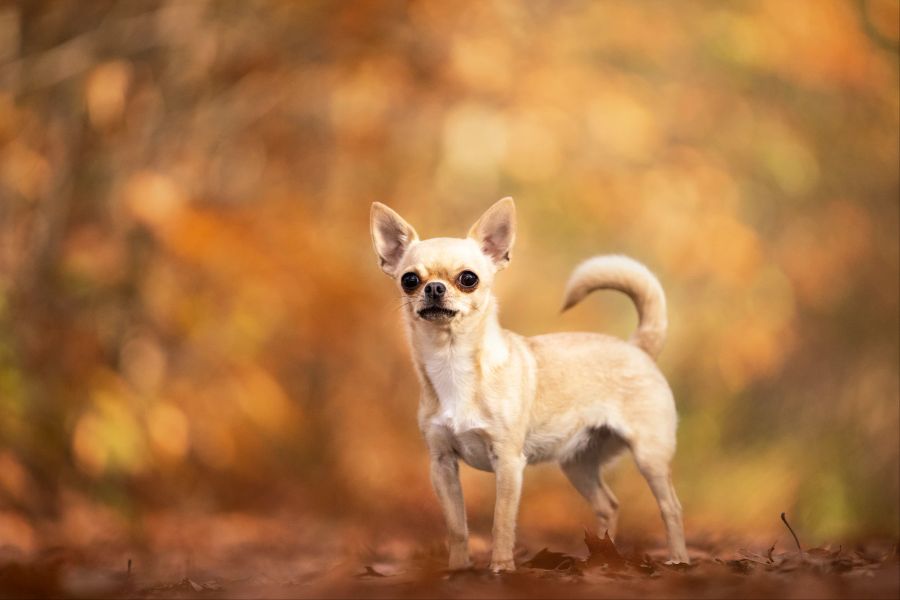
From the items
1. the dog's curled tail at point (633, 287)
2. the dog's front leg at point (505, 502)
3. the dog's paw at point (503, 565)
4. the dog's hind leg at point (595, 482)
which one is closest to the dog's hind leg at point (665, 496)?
the dog's hind leg at point (595, 482)

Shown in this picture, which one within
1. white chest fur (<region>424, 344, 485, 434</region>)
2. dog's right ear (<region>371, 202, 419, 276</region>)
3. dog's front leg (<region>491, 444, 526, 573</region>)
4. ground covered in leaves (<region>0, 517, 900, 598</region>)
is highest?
dog's right ear (<region>371, 202, 419, 276</region>)

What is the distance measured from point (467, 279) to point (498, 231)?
29 cm

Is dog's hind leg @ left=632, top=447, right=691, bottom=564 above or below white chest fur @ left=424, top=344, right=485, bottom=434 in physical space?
below

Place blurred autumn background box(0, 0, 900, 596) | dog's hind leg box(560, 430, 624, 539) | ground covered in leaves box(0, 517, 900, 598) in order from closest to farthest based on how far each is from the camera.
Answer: ground covered in leaves box(0, 517, 900, 598) < dog's hind leg box(560, 430, 624, 539) < blurred autumn background box(0, 0, 900, 596)

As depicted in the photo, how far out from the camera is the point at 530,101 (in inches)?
212

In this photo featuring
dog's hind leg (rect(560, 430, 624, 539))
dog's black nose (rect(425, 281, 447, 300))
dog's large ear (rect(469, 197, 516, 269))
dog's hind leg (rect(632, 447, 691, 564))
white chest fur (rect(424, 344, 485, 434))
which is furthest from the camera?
dog's hind leg (rect(560, 430, 624, 539))

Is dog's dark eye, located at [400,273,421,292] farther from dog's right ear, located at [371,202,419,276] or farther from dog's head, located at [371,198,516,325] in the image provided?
dog's right ear, located at [371,202,419,276]

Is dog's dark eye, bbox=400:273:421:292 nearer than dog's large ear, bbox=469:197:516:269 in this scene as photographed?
Yes

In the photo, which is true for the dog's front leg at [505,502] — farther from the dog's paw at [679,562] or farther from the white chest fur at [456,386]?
the dog's paw at [679,562]

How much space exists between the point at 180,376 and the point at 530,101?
2170 mm

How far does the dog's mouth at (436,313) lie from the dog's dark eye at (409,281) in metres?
0.09

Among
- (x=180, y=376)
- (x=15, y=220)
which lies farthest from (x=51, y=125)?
(x=180, y=376)

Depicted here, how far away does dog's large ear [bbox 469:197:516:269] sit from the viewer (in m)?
3.50

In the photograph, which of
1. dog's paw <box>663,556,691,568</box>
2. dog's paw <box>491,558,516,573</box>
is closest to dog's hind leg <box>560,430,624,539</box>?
dog's paw <box>663,556,691,568</box>
